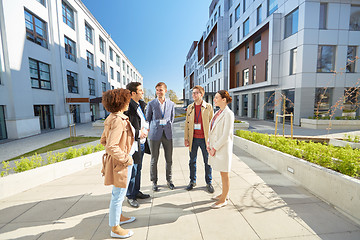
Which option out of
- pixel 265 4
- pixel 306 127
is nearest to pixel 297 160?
pixel 306 127

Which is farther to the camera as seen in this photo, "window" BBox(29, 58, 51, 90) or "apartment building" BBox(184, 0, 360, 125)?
"apartment building" BBox(184, 0, 360, 125)

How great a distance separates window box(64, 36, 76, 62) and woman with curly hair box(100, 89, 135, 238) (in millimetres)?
20025

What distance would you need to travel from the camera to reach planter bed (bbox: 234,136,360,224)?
2600mm

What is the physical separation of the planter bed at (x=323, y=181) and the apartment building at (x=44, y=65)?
48.7 feet

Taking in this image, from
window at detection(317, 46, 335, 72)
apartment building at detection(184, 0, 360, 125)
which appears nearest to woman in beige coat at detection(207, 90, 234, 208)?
apartment building at detection(184, 0, 360, 125)

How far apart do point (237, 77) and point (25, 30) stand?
2353 cm

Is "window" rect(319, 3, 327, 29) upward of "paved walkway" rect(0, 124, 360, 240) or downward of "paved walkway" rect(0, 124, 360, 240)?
upward

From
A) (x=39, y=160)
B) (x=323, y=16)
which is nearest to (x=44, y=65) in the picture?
(x=39, y=160)

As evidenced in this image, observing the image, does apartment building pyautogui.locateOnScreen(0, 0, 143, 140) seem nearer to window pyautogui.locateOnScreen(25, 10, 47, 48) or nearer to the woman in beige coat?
window pyautogui.locateOnScreen(25, 10, 47, 48)

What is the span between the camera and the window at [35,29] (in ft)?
41.0

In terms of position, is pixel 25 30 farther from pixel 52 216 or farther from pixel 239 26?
pixel 239 26

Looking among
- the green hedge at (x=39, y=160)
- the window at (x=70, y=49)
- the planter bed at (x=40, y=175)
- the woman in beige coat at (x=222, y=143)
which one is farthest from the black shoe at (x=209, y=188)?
the window at (x=70, y=49)

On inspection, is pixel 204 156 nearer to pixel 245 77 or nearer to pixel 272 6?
pixel 272 6

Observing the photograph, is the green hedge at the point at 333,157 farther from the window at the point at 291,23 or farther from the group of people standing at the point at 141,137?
the window at the point at 291,23
